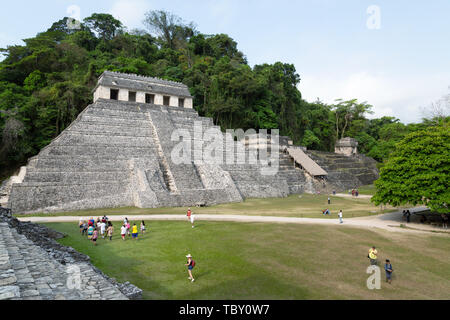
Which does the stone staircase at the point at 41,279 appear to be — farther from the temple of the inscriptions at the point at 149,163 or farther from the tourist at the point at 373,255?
→ the temple of the inscriptions at the point at 149,163

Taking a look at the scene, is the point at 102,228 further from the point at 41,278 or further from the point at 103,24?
the point at 103,24

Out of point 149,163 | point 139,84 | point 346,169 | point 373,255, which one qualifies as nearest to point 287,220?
point 373,255

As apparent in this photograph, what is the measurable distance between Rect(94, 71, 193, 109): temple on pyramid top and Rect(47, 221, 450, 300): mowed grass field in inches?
802

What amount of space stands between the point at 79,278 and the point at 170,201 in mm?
15065

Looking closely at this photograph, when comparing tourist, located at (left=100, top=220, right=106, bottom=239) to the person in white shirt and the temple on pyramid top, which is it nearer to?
the person in white shirt

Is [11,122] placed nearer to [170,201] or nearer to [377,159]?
[170,201]

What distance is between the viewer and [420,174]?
16.7 m

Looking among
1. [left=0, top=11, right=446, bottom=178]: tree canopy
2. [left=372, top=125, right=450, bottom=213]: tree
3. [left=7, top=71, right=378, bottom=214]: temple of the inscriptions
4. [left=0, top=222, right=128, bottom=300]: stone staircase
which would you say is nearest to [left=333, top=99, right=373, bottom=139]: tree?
[left=0, top=11, right=446, bottom=178]: tree canopy

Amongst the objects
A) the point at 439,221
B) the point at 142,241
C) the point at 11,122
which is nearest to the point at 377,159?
the point at 439,221

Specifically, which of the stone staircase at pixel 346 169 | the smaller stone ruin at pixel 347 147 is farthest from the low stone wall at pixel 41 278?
the smaller stone ruin at pixel 347 147

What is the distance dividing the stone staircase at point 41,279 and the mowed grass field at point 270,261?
1518mm
